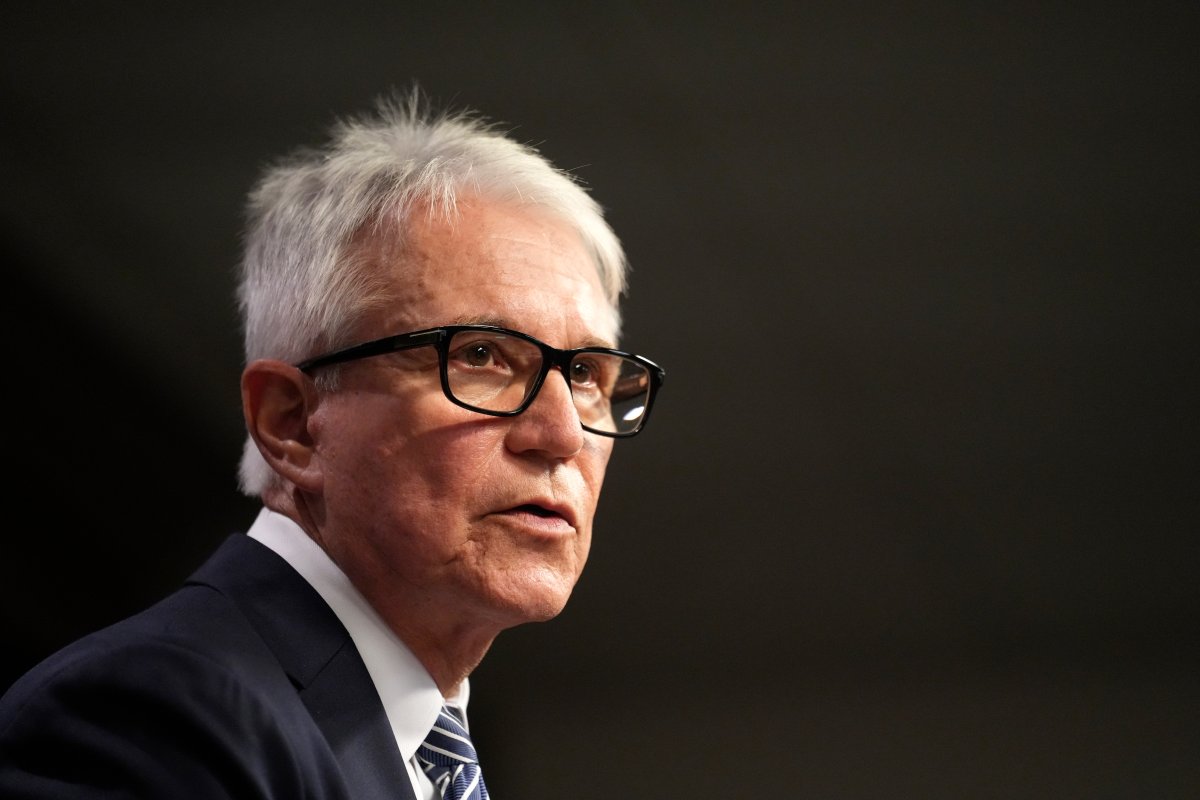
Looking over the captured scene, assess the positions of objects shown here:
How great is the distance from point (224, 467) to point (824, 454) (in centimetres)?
131

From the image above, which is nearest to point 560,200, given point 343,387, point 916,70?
point 343,387

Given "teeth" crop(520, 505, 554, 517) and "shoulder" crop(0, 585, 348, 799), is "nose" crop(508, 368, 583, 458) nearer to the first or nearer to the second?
"teeth" crop(520, 505, 554, 517)

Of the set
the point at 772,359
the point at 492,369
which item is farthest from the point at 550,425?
the point at 772,359

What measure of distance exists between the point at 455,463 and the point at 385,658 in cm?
25

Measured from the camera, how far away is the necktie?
3.93ft

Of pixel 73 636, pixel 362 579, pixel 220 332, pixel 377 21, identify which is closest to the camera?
pixel 362 579

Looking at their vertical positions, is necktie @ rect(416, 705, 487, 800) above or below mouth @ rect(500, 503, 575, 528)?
below

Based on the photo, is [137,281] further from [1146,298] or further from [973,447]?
[1146,298]

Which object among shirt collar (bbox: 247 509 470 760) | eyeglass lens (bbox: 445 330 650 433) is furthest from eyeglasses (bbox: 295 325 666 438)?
shirt collar (bbox: 247 509 470 760)

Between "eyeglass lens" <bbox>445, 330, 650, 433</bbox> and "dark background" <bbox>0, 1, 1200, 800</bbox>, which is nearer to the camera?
"eyeglass lens" <bbox>445, 330, 650, 433</bbox>

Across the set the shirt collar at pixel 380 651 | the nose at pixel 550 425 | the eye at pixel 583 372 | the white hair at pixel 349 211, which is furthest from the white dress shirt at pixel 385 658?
the eye at pixel 583 372

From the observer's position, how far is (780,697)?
7.64ft

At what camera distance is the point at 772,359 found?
7.27 feet

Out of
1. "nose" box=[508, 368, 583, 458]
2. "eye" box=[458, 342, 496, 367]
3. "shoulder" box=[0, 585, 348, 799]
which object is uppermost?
"eye" box=[458, 342, 496, 367]
